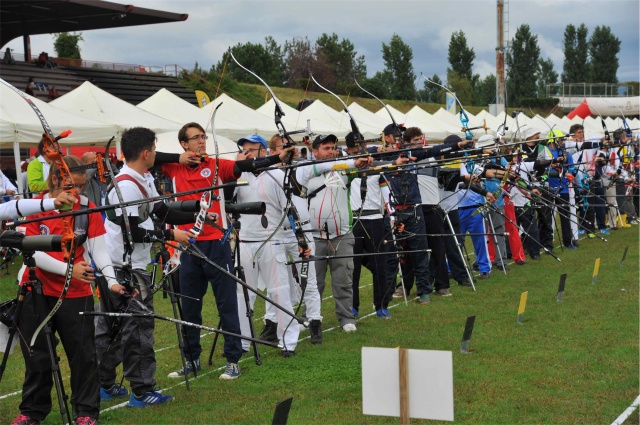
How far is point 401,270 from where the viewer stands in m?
10.2

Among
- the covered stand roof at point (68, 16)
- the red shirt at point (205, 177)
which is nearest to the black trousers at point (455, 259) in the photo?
the red shirt at point (205, 177)

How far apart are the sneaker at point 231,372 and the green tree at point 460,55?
55841 millimetres

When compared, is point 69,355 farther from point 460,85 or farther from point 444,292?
point 460,85

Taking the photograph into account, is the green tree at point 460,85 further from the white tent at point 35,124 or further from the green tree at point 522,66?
the white tent at point 35,124

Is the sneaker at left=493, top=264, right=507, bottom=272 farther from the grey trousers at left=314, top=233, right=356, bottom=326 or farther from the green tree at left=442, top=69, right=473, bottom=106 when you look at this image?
the green tree at left=442, top=69, right=473, bottom=106

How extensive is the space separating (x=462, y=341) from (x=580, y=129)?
8808 millimetres

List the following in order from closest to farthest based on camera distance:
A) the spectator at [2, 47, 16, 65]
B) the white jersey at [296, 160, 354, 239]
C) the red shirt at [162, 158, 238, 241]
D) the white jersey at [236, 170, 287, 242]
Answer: the red shirt at [162, 158, 238, 241]
the white jersey at [236, 170, 287, 242]
the white jersey at [296, 160, 354, 239]
the spectator at [2, 47, 16, 65]

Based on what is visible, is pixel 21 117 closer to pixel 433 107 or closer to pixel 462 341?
pixel 462 341

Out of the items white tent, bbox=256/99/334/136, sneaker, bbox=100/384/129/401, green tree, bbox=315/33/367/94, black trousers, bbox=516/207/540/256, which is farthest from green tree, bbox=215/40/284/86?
sneaker, bbox=100/384/129/401

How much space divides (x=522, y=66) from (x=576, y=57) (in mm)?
10879

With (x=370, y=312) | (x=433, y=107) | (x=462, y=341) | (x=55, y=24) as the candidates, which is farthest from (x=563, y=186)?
(x=433, y=107)

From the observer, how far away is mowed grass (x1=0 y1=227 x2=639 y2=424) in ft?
17.9

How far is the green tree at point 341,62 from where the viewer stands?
23.7 metres

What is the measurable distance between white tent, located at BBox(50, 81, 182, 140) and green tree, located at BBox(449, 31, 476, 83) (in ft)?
153
